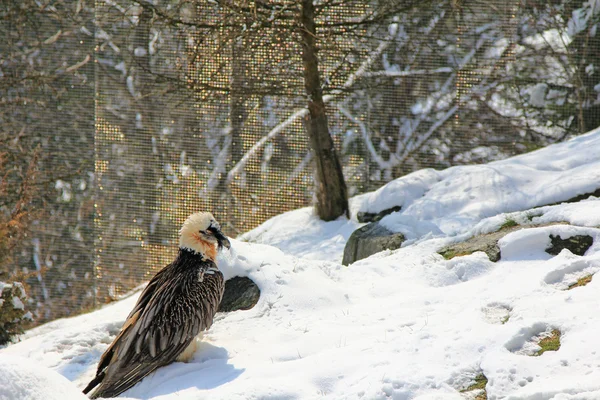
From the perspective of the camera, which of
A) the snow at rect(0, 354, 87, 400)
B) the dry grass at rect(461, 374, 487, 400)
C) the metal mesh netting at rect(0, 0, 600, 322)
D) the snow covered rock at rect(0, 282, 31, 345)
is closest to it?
the snow at rect(0, 354, 87, 400)

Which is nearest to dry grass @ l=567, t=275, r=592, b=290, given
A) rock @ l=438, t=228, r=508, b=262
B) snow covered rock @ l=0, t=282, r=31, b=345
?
rock @ l=438, t=228, r=508, b=262

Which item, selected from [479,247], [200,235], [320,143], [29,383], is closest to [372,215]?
[320,143]

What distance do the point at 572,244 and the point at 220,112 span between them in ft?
18.2

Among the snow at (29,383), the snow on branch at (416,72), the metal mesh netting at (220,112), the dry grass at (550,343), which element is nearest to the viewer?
the snow at (29,383)

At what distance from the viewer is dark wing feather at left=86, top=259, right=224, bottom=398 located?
421cm

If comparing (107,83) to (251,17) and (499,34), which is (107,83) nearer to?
(251,17)

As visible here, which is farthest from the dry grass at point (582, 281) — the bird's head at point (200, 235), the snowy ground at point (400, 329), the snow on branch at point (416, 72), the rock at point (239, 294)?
the snow on branch at point (416, 72)

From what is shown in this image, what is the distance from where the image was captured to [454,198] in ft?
24.0

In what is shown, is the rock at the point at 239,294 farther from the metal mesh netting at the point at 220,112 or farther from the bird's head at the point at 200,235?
the metal mesh netting at the point at 220,112

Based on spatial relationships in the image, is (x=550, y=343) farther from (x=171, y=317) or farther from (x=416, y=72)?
(x=416, y=72)

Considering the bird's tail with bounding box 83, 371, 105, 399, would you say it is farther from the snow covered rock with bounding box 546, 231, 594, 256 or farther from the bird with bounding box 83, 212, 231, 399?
the snow covered rock with bounding box 546, 231, 594, 256

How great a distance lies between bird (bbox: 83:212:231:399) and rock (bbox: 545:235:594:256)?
2077 mm

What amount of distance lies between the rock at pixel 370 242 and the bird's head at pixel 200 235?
2.12 metres

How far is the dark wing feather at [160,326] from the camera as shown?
421 centimetres
